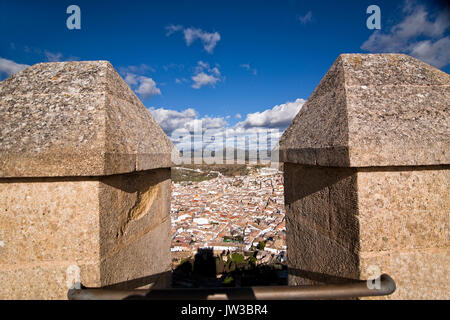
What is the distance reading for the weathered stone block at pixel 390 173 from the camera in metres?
1.35

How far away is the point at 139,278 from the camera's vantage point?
1883 mm

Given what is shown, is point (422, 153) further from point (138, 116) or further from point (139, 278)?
point (139, 278)

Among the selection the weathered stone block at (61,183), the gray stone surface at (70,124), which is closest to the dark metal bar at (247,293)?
the weathered stone block at (61,183)

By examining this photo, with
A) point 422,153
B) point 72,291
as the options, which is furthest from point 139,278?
point 422,153

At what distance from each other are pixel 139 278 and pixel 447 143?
2.33 meters

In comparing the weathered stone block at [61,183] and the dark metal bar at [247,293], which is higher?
the weathered stone block at [61,183]

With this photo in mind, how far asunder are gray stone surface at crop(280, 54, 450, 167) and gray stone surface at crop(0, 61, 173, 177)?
131 centimetres

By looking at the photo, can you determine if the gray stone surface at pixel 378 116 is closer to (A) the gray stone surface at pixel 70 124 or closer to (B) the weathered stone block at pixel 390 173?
(B) the weathered stone block at pixel 390 173

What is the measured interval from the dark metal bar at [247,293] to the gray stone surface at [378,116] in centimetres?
67

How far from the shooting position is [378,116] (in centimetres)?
142

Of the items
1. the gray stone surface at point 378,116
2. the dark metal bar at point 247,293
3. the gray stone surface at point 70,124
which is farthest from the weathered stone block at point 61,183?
the gray stone surface at point 378,116

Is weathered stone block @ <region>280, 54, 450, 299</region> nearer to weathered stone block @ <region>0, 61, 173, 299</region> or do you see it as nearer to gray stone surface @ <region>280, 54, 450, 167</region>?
gray stone surface @ <region>280, 54, 450, 167</region>

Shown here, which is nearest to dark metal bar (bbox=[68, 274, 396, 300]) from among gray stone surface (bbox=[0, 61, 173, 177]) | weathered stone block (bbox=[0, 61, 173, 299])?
weathered stone block (bbox=[0, 61, 173, 299])

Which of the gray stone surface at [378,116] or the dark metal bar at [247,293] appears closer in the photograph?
the dark metal bar at [247,293]
